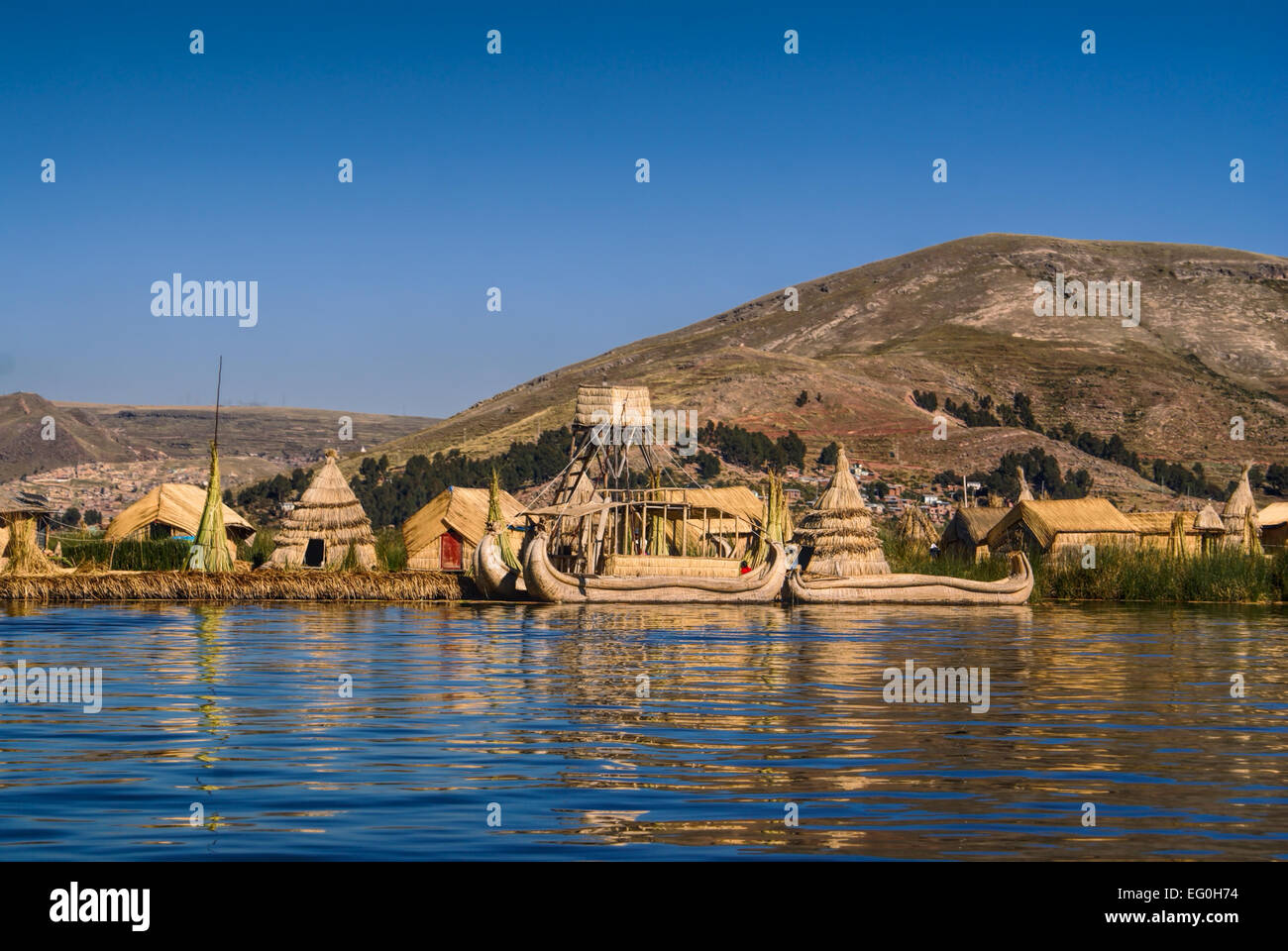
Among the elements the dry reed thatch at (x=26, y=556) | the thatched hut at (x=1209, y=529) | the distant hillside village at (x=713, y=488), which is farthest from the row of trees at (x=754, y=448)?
the dry reed thatch at (x=26, y=556)

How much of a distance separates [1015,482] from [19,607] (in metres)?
68.3

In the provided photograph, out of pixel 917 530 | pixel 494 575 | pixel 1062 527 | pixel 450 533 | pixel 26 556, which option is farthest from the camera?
pixel 917 530

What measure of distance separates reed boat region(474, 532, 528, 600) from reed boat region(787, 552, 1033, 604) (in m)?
7.50

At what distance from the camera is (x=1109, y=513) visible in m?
48.2

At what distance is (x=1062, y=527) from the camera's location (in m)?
46.1

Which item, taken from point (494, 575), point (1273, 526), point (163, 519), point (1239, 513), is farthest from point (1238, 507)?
point (163, 519)

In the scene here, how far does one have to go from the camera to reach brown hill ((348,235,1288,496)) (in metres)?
108

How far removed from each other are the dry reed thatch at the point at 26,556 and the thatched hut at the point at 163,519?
8.15 metres

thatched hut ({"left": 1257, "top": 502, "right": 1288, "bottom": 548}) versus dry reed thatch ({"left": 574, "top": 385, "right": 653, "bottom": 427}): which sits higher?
dry reed thatch ({"left": 574, "top": 385, "right": 653, "bottom": 427})

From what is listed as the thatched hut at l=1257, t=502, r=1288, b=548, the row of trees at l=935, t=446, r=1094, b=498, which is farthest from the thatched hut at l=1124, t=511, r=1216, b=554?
the row of trees at l=935, t=446, r=1094, b=498

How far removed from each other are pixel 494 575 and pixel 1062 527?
62.8 ft

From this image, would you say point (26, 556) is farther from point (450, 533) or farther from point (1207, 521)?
point (1207, 521)

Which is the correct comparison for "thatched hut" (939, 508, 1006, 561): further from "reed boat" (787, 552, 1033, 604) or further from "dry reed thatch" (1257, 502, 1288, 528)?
"dry reed thatch" (1257, 502, 1288, 528)
